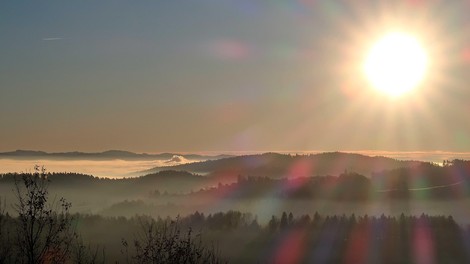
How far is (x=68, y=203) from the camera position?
25.0 metres

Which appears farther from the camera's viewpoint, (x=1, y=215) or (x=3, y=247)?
(x=3, y=247)

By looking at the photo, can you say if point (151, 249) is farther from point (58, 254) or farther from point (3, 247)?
point (3, 247)

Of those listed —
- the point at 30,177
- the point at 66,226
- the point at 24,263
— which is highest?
the point at 30,177

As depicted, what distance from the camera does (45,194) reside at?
24672 millimetres

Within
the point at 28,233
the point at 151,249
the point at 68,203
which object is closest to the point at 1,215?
the point at 28,233

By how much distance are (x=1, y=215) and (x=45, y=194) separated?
303cm

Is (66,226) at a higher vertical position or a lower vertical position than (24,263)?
higher

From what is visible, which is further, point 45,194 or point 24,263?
point 24,263

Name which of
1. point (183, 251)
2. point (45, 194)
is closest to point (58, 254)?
point (45, 194)

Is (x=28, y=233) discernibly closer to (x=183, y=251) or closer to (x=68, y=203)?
(x=68, y=203)

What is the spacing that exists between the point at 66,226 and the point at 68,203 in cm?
143

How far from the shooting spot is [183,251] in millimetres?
27094

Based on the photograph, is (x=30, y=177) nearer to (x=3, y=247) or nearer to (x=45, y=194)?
(x=45, y=194)

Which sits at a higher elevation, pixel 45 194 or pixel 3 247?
pixel 45 194
